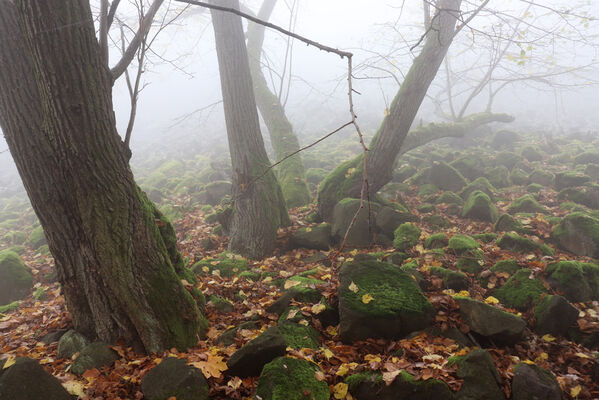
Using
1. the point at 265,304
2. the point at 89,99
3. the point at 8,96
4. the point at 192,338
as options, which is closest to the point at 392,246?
the point at 265,304

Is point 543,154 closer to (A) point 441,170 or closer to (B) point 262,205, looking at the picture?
(A) point 441,170

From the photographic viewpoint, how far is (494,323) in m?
3.41

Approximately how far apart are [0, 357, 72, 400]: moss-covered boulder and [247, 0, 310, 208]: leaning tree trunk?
6.34 metres

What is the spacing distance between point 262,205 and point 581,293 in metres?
4.91

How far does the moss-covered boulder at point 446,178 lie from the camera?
9.22 metres

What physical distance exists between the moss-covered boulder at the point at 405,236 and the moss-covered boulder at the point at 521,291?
65.5 inches

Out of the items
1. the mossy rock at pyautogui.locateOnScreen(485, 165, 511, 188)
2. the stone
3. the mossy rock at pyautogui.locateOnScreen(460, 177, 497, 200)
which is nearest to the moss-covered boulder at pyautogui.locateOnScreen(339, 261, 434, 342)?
the stone

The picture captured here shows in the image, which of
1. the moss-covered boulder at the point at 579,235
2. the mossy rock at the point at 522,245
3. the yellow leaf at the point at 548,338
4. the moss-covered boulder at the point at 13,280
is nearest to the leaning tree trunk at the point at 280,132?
the mossy rock at the point at 522,245

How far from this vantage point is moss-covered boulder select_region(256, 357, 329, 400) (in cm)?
247

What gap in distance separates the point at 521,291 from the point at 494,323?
101 cm

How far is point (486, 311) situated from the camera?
11.5 ft

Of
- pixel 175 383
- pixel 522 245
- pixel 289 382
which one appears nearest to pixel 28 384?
pixel 175 383

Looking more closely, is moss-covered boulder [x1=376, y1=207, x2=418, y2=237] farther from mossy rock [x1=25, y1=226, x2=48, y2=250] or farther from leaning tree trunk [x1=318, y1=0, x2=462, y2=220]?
mossy rock [x1=25, y1=226, x2=48, y2=250]

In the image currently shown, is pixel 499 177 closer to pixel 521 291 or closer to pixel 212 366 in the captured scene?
pixel 521 291
